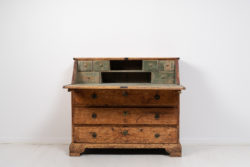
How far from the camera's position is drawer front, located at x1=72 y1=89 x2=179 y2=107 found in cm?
287

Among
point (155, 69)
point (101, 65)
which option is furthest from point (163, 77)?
point (101, 65)

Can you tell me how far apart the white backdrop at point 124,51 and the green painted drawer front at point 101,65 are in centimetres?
29

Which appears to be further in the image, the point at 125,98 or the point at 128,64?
the point at 128,64

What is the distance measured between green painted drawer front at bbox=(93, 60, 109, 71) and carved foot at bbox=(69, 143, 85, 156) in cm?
99

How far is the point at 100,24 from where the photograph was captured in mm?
3420

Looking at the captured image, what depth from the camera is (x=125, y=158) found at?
9.25ft

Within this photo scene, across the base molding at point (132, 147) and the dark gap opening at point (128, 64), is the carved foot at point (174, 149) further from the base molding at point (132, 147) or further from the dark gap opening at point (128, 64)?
the dark gap opening at point (128, 64)

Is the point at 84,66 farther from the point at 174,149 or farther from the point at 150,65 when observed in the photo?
the point at 174,149

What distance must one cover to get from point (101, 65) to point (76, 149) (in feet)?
3.61

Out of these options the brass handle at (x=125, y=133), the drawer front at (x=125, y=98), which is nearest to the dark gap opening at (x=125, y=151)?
the brass handle at (x=125, y=133)

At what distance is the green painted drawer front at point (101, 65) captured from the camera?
3146 mm

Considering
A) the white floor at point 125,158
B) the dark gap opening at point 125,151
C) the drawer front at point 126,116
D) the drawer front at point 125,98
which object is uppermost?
the drawer front at point 125,98
